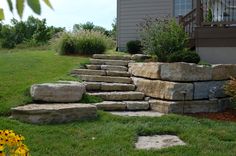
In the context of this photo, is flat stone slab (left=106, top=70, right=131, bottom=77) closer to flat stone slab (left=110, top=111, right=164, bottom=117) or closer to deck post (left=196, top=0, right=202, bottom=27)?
flat stone slab (left=110, top=111, right=164, bottom=117)

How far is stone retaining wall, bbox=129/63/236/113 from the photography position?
798 centimetres

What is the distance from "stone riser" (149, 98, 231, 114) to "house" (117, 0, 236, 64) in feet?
8.21

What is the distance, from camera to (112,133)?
19.5ft

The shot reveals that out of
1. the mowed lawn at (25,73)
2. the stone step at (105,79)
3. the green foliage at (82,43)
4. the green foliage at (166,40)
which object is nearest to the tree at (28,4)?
the mowed lawn at (25,73)

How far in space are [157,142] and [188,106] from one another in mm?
2496

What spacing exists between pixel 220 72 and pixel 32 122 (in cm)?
397

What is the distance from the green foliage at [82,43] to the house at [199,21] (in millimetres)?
2419

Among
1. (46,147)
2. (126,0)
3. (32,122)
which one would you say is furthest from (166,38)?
(126,0)

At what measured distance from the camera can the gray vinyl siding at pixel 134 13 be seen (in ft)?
50.8

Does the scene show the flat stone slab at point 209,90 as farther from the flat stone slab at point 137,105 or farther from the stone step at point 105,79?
the stone step at point 105,79

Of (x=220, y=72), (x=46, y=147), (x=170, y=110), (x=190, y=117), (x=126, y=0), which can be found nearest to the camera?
(x=46, y=147)

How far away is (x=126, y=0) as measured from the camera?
1614 cm

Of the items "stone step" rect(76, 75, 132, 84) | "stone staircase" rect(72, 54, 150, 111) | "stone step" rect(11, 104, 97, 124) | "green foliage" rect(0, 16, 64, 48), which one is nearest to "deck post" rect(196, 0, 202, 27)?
"stone staircase" rect(72, 54, 150, 111)

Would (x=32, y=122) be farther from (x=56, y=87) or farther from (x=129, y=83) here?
(x=129, y=83)
